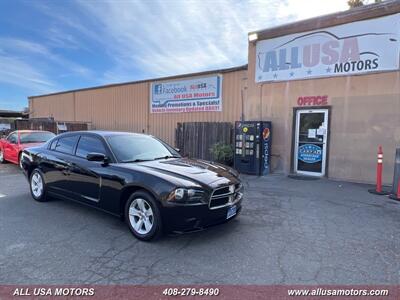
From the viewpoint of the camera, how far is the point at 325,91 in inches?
328

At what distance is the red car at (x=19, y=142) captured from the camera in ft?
32.8

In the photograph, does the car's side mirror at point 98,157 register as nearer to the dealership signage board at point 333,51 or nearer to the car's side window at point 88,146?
the car's side window at point 88,146

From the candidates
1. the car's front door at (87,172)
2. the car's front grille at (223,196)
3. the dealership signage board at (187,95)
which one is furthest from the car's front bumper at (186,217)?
the dealership signage board at (187,95)

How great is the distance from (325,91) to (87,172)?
6.92 m

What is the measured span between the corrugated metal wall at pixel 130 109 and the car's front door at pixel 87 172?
6891mm

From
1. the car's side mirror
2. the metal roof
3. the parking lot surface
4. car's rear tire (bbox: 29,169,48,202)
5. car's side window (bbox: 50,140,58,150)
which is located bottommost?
the parking lot surface

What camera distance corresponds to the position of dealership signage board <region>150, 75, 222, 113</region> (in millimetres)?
11578

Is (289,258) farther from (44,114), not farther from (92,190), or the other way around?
(44,114)

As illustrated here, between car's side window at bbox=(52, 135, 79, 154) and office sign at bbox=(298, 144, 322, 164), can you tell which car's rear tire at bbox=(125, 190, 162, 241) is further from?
office sign at bbox=(298, 144, 322, 164)

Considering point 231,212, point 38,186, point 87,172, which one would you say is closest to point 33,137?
point 38,186

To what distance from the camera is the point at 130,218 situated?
13.0ft

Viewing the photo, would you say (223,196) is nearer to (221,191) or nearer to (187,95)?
(221,191)

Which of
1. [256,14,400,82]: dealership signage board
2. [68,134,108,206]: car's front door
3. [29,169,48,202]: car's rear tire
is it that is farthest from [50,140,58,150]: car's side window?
[256,14,400,82]: dealership signage board

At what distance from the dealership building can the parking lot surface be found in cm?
268
